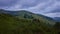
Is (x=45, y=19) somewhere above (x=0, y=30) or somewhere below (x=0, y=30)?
above

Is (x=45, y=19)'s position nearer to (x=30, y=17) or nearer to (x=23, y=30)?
(x=30, y=17)

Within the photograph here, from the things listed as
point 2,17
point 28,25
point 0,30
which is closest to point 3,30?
point 0,30

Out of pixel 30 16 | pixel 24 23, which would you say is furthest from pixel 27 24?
pixel 30 16

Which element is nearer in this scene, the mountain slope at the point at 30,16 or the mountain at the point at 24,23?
the mountain at the point at 24,23

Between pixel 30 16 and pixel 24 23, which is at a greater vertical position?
pixel 30 16

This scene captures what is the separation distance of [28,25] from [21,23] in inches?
11.0

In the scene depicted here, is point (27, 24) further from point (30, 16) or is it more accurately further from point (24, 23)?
point (30, 16)

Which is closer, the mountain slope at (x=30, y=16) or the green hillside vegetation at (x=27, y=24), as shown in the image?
the green hillside vegetation at (x=27, y=24)

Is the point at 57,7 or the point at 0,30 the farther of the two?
the point at 57,7

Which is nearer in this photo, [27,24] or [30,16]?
[27,24]

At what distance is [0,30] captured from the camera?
209 inches

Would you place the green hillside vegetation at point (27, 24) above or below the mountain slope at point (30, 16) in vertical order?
below

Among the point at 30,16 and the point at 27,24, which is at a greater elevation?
the point at 30,16

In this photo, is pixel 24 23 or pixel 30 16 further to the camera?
pixel 30 16
